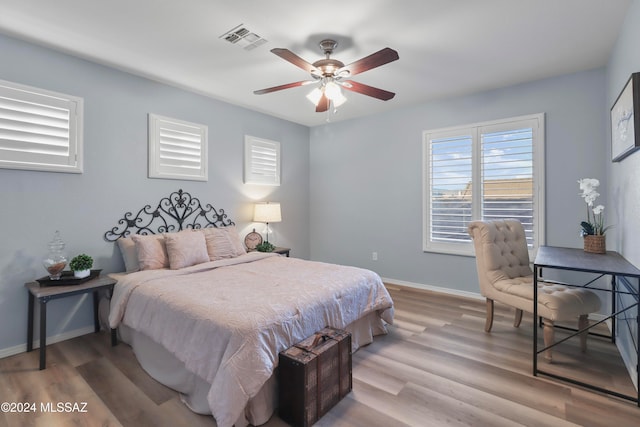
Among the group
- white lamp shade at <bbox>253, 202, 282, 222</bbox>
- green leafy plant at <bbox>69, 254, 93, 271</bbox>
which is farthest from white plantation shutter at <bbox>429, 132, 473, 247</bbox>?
green leafy plant at <bbox>69, 254, 93, 271</bbox>

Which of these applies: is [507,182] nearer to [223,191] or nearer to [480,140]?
[480,140]

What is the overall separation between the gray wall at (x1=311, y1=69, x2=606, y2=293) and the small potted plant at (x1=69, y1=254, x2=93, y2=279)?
349cm

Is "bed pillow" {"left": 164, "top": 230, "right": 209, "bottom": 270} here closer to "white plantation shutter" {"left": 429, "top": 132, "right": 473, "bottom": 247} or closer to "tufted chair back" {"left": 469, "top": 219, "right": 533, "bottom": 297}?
"tufted chair back" {"left": 469, "top": 219, "right": 533, "bottom": 297}

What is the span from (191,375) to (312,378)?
83 centimetres

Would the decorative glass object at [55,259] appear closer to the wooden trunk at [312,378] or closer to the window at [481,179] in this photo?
the wooden trunk at [312,378]

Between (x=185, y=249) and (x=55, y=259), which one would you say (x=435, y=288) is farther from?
(x=55, y=259)

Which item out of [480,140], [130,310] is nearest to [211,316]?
[130,310]

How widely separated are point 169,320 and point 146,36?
233 cm

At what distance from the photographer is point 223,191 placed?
428 centimetres

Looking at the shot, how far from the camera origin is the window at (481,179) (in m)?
3.62

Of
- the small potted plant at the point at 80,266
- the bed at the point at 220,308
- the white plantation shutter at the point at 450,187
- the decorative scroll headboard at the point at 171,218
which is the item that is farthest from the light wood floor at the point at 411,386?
the white plantation shutter at the point at 450,187

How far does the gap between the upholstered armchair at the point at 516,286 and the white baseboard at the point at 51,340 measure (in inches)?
153

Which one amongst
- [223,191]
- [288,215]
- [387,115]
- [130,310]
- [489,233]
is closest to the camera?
[130,310]

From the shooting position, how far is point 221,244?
363 centimetres
